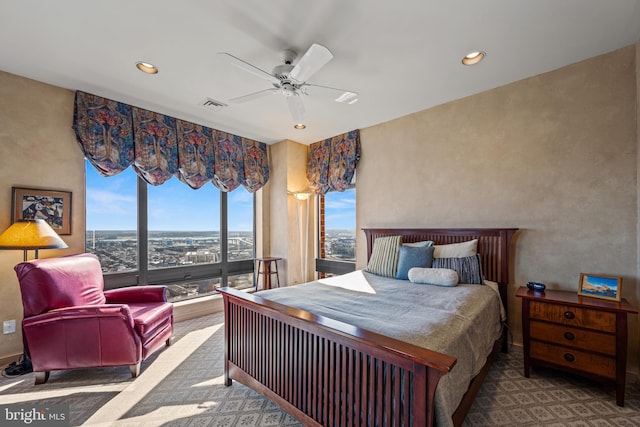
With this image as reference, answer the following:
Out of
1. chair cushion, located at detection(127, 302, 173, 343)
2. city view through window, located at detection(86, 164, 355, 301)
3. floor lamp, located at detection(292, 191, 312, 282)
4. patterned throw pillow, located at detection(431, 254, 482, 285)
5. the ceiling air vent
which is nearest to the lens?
chair cushion, located at detection(127, 302, 173, 343)

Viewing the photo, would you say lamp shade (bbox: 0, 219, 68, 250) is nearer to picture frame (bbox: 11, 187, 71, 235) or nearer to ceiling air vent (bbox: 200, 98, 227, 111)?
picture frame (bbox: 11, 187, 71, 235)

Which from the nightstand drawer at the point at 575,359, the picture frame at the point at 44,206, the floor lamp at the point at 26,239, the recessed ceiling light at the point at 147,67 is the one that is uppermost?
the recessed ceiling light at the point at 147,67

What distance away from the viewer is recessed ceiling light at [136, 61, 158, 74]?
2.51 m

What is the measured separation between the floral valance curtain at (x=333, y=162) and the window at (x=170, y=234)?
1.28 meters

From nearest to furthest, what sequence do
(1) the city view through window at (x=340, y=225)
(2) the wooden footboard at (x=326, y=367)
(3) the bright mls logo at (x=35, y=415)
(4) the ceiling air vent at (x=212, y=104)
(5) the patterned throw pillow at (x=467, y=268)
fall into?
(2) the wooden footboard at (x=326, y=367), (3) the bright mls logo at (x=35, y=415), (5) the patterned throw pillow at (x=467, y=268), (4) the ceiling air vent at (x=212, y=104), (1) the city view through window at (x=340, y=225)

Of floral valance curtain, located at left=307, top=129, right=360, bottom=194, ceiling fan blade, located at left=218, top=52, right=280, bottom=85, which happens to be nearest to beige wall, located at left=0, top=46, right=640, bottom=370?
floral valance curtain, located at left=307, top=129, right=360, bottom=194

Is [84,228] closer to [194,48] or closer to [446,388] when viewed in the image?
[194,48]

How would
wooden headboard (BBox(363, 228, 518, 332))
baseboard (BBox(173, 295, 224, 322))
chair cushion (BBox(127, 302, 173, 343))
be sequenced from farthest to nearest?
baseboard (BBox(173, 295, 224, 322)) < wooden headboard (BBox(363, 228, 518, 332)) < chair cushion (BBox(127, 302, 173, 343))

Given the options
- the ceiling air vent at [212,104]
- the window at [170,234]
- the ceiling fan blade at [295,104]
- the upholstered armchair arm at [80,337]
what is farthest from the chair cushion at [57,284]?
the ceiling fan blade at [295,104]

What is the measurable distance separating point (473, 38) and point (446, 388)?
2.45 metres

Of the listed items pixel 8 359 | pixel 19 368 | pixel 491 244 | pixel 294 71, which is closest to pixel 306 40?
pixel 294 71

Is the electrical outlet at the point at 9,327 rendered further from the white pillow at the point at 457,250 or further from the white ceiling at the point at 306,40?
the white pillow at the point at 457,250

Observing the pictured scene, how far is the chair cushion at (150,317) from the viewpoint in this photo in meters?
2.43

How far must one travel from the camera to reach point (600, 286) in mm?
2266
